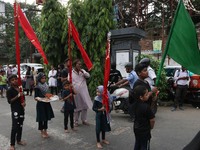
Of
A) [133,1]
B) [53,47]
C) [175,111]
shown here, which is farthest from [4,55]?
[175,111]

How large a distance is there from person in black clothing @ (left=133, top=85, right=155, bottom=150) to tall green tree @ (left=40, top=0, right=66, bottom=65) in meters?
9.24

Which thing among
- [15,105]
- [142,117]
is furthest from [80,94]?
[142,117]

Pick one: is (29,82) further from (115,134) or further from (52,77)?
(115,134)

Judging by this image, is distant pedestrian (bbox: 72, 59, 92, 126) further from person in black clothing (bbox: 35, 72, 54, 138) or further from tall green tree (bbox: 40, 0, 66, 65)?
tall green tree (bbox: 40, 0, 66, 65)

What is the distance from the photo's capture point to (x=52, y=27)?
496 inches

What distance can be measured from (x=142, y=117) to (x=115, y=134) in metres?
2.42

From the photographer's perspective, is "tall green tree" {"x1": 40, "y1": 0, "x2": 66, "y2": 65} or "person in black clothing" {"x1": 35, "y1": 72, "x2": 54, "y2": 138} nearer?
"person in black clothing" {"x1": 35, "y1": 72, "x2": 54, "y2": 138}

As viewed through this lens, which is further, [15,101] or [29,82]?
[29,82]

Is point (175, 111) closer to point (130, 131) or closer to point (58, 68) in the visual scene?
point (130, 131)

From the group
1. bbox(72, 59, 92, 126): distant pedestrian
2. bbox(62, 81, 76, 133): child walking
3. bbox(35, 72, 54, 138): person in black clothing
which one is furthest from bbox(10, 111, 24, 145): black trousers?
bbox(72, 59, 92, 126): distant pedestrian

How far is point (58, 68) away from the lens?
41.9 feet

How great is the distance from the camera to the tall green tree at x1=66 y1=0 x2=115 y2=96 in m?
11.0

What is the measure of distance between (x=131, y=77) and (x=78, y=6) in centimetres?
629

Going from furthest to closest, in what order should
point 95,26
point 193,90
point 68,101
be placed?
point 95,26
point 193,90
point 68,101
